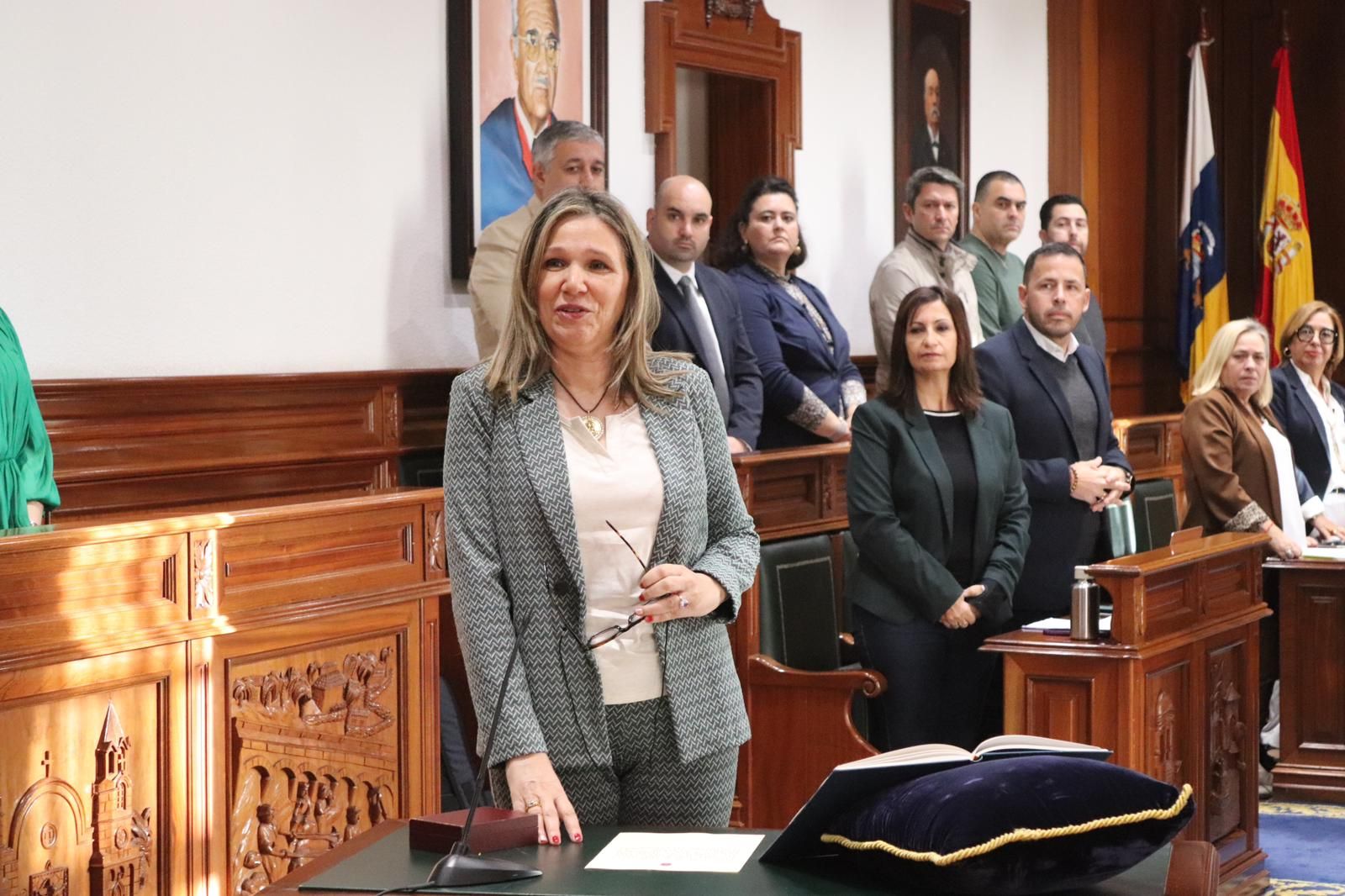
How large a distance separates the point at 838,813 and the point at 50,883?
5.18 feet

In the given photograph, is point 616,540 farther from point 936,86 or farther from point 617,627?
point 936,86

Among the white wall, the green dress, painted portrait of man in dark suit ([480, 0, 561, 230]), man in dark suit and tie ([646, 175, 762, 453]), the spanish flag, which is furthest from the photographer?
the spanish flag

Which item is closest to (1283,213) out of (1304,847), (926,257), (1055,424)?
(926,257)

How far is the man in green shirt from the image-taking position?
6465mm

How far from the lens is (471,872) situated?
172 cm

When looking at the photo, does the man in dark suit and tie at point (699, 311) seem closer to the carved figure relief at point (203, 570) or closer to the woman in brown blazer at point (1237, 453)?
the woman in brown blazer at point (1237, 453)

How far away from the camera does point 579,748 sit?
212 centimetres

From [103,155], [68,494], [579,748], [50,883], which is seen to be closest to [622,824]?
[579,748]

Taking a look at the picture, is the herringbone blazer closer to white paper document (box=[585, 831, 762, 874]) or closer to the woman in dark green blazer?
white paper document (box=[585, 831, 762, 874])

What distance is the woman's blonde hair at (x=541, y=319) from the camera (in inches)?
84.3

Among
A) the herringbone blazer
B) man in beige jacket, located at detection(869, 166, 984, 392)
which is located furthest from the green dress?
man in beige jacket, located at detection(869, 166, 984, 392)

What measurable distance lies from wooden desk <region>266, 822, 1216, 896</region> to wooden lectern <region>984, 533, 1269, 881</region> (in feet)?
6.74

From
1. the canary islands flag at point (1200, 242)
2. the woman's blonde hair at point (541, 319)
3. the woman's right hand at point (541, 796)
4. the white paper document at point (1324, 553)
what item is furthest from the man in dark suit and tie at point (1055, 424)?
the canary islands flag at point (1200, 242)

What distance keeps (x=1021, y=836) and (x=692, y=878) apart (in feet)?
1.09
